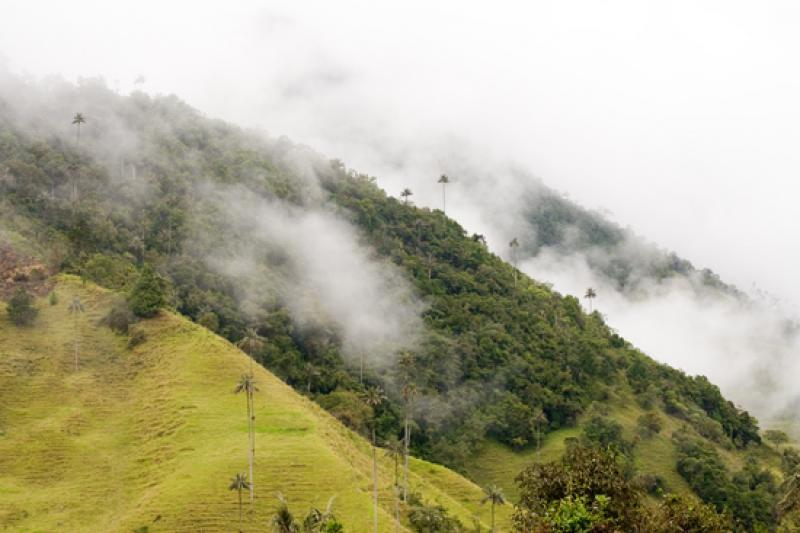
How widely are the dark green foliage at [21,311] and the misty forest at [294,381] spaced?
43 cm

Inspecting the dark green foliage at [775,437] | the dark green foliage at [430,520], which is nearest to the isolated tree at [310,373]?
the dark green foliage at [430,520]

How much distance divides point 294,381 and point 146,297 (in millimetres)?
32929

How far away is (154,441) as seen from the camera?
8938cm

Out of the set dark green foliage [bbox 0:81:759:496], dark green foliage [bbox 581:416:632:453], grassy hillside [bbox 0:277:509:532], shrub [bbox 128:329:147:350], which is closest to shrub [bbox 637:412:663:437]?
dark green foliage [bbox 581:416:632:453]

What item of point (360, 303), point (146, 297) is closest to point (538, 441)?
point (360, 303)

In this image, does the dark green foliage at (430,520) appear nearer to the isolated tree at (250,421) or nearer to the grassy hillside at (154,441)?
the grassy hillside at (154,441)

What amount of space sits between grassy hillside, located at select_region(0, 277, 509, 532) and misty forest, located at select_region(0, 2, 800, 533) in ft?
0.93

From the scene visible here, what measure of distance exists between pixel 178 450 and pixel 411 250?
114 m

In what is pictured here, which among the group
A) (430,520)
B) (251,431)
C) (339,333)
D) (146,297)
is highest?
(146,297)

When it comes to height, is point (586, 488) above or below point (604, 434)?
above

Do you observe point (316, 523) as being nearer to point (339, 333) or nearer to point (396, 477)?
point (396, 477)

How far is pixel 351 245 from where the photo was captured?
7357 inches

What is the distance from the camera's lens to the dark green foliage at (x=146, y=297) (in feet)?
371

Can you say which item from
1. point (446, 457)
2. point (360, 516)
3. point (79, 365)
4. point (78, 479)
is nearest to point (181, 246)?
point (79, 365)
